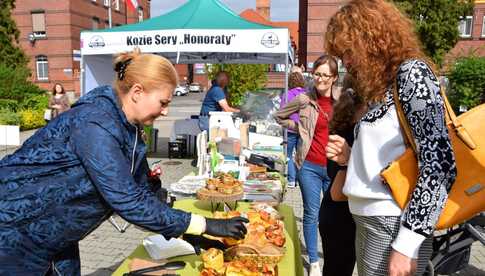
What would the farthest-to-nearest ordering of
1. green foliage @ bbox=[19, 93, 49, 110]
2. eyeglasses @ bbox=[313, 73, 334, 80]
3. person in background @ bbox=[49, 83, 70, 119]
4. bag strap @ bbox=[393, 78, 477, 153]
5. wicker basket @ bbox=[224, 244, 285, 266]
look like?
green foliage @ bbox=[19, 93, 49, 110]
person in background @ bbox=[49, 83, 70, 119]
eyeglasses @ bbox=[313, 73, 334, 80]
wicker basket @ bbox=[224, 244, 285, 266]
bag strap @ bbox=[393, 78, 477, 153]

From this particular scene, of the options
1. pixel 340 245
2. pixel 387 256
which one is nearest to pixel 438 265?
pixel 340 245

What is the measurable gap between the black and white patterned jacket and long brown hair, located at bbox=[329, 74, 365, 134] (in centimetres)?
54

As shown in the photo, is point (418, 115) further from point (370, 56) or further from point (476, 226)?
point (476, 226)

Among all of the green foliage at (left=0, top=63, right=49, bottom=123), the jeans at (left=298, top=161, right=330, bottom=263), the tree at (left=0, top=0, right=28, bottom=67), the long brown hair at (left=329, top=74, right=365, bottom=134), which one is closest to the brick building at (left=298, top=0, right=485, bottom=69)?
the green foliage at (left=0, top=63, right=49, bottom=123)

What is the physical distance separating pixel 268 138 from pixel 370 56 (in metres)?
3.48

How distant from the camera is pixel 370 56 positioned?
143 cm

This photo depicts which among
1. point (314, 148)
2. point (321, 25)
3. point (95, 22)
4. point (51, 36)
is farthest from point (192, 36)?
point (95, 22)

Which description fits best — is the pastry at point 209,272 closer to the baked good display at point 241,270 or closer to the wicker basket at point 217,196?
the baked good display at point 241,270

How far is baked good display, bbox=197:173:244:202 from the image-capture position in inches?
97.1

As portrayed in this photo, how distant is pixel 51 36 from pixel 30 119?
2014cm

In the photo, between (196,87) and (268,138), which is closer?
(268,138)

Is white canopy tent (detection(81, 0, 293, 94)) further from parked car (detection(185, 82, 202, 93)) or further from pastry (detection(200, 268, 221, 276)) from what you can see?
parked car (detection(185, 82, 202, 93))

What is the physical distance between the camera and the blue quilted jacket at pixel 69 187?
133 centimetres

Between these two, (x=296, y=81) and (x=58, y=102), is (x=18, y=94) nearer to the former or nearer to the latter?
(x=58, y=102)
